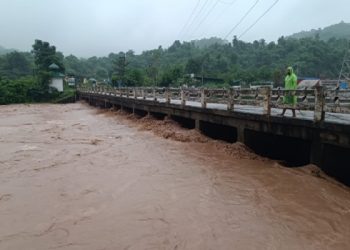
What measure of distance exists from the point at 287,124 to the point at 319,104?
4.15 ft

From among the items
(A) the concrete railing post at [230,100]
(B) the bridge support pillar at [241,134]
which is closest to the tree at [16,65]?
(A) the concrete railing post at [230,100]

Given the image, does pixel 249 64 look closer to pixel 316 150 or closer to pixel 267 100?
pixel 267 100

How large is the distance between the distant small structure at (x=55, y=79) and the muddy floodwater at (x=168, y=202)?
1969 inches

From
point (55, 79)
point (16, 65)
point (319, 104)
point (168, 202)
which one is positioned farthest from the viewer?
point (16, 65)

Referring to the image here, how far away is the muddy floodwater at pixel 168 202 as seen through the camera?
5883 mm

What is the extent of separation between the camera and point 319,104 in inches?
338

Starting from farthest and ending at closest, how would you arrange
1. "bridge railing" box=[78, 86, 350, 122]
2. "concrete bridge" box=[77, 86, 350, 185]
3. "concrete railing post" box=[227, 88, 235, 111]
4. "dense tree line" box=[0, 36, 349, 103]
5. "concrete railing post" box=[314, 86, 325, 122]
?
"dense tree line" box=[0, 36, 349, 103] → "concrete railing post" box=[227, 88, 235, 111] → "concrete railing post" box=[314, 86, 325, 122] → "concrete bridge" box=[77, 86, 350, 185] → "bridge railing" box=[78, 86, 350, 122]

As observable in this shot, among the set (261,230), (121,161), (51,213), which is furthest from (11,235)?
(121,161)

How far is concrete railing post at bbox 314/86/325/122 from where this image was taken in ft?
28.1

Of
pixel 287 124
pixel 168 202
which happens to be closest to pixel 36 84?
pixel 287 124

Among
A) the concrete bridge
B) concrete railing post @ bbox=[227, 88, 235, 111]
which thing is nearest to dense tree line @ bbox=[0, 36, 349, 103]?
the concrete bridge

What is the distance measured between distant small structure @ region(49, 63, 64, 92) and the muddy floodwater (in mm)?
50007

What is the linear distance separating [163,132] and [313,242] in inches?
441

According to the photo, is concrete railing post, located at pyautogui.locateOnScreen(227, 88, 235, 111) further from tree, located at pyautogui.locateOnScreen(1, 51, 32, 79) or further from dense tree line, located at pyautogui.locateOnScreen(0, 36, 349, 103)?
tree, located at pyautogui.locateOnScreen(1, 51, 32, 79)
